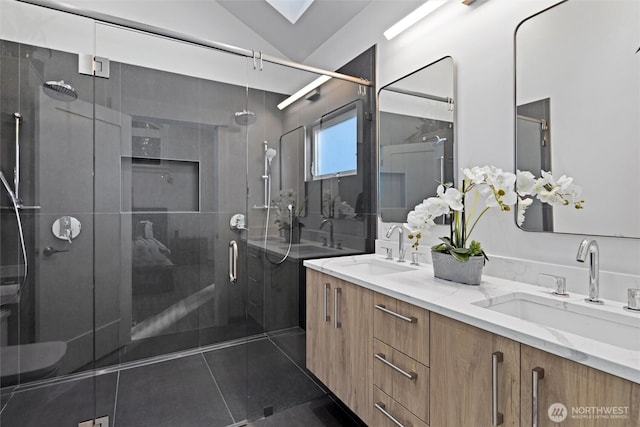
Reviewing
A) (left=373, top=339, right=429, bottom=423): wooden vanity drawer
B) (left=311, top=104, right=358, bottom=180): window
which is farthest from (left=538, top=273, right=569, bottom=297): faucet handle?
(left=311, top=104, right=358, bottom=180): window

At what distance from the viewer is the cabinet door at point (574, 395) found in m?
0.63

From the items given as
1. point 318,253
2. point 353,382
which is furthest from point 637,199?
point 318,253

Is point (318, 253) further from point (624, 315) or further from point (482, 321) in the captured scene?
point (624, 315)

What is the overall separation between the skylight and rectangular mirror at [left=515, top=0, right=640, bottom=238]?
5.55 ft

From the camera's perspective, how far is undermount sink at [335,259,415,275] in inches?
70.9

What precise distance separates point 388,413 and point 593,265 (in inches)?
36.8

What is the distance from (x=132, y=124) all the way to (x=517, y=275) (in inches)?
96.3

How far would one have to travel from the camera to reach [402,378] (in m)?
1.21

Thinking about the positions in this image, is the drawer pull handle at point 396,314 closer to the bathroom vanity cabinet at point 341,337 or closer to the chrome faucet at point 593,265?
the bathroom vanity cabinet at point 341,337

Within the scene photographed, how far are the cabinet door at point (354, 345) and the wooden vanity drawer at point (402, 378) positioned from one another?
2.4 inches

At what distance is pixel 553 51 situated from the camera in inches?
48.0

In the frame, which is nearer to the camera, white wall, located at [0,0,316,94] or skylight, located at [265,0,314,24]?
white wall, located at [0,0,316,94]

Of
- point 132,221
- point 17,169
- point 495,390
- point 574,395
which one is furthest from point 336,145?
point 17,169

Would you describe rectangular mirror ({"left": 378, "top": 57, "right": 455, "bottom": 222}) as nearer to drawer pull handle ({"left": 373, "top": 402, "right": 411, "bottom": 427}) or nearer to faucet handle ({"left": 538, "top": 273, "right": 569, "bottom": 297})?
faucet handle ({"left": 538, "top": 273, "right": 569, "bottom": 297})
